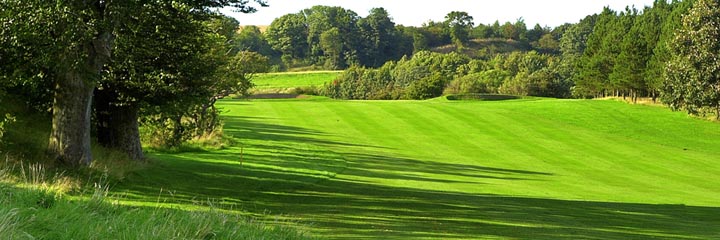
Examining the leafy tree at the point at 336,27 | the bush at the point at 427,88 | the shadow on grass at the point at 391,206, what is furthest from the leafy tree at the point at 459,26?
the shadow on grass at the point at 391,206

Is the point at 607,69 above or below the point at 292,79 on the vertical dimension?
above

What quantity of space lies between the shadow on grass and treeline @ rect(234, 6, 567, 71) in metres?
94.7

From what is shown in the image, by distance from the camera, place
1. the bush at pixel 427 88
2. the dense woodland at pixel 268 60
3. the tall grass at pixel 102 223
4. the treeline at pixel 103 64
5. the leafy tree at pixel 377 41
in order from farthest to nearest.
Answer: the leafy tree at pixel 377 41 → the bush at pixel 427 88 → the dense woodland at pixel 268 60 → the treeline at pixel 103 64 → the tall grass at pixel 102 223

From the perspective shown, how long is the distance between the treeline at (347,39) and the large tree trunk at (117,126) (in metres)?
97.1

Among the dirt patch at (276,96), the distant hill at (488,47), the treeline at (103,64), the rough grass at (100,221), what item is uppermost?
the distant hill at (488,47)

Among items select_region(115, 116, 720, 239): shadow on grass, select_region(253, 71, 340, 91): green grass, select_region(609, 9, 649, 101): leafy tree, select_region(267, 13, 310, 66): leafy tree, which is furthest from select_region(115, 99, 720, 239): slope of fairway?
select_region(267, 13, 310, 66): leafy tree

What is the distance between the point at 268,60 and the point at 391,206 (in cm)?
2362

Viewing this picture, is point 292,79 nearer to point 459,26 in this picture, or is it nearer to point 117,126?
point 459,26

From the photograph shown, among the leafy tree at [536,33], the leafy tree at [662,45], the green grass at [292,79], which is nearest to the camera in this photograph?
the leafy tree at [662,45]

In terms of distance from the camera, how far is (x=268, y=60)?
38.5 meters

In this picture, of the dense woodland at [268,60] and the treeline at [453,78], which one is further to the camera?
the treeline at [453,78]

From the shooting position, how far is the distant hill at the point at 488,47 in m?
129

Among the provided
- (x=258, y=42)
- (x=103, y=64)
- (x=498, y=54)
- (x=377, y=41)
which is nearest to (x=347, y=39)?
(x=377, y=41)

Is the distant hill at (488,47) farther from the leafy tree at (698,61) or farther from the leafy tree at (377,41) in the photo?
the leafy tree at (698,61)
